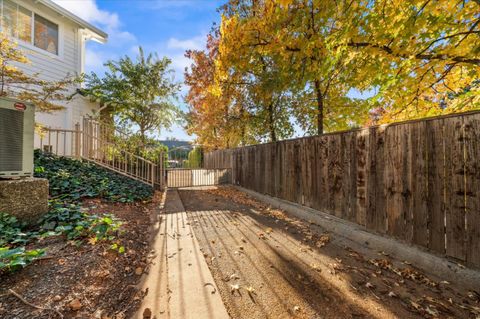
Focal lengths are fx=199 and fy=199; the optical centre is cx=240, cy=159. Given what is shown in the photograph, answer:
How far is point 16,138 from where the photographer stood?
2781mm

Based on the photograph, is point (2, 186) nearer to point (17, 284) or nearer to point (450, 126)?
point (17, 284)

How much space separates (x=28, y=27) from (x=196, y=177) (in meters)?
8.41

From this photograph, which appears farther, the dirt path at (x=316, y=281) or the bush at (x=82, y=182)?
the bush at (x=82, y=182)

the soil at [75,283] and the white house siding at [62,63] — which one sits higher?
the white house siding at [62,63]

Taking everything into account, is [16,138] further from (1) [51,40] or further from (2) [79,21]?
(2) [79,21]

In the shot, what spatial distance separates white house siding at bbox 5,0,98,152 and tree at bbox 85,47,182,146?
91cm

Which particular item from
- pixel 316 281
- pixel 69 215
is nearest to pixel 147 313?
pixel 316 281

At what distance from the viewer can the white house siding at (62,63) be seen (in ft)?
23.7

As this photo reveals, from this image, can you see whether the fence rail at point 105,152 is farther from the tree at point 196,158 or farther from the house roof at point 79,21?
the tree at point 196,158

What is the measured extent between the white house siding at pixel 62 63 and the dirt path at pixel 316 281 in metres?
8.22

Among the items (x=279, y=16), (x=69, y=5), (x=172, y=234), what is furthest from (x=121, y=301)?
(x=69, y=5)

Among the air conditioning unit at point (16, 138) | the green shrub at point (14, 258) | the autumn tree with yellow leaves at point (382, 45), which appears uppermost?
the autumn tree with yellow leaves at point (382, 45)

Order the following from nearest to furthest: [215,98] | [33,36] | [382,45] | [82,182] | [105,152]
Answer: [382,45]
[82,182]
[105,152]
[33,36]
[215,98]

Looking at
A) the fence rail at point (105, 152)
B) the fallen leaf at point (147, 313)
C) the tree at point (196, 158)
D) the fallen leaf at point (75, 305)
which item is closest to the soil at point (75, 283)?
the fallen leaf at point (75, 305)
